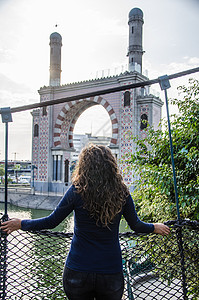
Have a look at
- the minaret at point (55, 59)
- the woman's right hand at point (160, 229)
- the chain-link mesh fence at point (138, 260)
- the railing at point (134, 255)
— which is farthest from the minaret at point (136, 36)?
the woman's right hand at point (160, 229)

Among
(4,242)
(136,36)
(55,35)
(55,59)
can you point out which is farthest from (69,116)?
(4,242)

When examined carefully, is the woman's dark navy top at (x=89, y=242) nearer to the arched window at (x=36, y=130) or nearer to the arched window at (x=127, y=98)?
the arched window at (x=127, y=98)

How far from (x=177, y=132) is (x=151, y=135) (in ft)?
2.03

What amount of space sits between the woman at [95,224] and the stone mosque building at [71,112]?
13.1 metres

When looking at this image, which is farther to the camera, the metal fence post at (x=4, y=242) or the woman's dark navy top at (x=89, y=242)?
the metal fence post at (x=4, y=242)

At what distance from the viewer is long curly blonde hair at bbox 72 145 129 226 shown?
4.24 ft

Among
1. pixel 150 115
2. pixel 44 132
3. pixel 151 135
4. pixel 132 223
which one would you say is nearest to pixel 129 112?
pixel 150 115

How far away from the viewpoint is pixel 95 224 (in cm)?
129

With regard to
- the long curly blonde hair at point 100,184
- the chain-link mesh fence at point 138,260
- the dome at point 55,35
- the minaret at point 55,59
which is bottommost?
the chain-link mesh fence at point 138,260

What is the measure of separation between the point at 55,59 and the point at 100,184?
17027 millimetres

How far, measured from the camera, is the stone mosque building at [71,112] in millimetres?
14594

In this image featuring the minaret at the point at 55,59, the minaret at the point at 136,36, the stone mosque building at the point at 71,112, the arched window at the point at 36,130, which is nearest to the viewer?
the stone mosque building at the point at 71,112

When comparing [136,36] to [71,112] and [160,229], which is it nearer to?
[71,112]

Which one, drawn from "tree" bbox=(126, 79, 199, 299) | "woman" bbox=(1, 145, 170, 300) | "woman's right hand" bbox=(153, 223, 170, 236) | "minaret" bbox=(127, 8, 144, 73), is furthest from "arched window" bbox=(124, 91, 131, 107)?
"woman" bbox=(1, 145, 170, 300)
